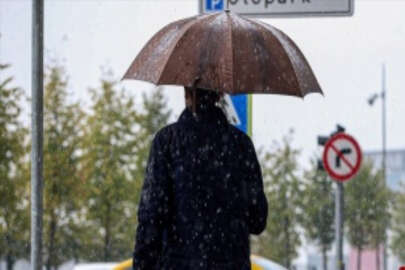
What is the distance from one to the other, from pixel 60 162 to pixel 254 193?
1399 inches

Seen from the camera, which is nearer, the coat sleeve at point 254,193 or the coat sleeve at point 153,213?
the coat sleeve at point 153,213

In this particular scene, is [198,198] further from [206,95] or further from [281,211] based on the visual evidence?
[281,211]

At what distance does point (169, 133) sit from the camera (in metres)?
3.69

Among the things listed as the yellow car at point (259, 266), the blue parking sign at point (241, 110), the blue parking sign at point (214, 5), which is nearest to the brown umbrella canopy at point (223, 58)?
the blue parking sign at point (214, 5)

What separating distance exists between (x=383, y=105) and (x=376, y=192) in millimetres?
9788

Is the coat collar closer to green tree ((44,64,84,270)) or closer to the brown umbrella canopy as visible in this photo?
the brown umbrella canopy

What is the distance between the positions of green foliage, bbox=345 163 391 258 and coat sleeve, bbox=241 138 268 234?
46.8 m

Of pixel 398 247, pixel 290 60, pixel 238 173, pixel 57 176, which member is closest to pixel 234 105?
pixel 290 60

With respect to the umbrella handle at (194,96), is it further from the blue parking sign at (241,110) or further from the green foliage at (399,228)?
the green foliage at (399,228)

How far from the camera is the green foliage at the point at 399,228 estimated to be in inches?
2265

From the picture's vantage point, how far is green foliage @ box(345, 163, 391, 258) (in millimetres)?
50466

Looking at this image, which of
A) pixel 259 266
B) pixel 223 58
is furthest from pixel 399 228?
pixel 223 58

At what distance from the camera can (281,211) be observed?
46.4m

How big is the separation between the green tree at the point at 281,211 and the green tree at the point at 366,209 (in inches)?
151
